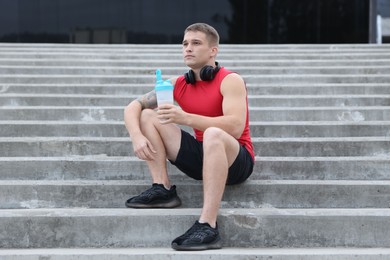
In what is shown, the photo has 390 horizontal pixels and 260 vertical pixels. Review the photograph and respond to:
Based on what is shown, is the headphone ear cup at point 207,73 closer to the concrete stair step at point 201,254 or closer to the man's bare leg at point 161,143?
the man's bare leg at point 161,143

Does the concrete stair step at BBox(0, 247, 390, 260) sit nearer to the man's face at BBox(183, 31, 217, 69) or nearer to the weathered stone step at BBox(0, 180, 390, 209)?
the weathered stone step at BBox(0, 180, 390, 209)

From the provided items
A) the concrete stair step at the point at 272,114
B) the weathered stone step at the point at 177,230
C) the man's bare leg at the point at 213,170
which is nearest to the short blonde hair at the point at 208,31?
the man's bare leg at the point at 213,170

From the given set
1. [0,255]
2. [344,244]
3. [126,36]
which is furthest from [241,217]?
[126,36]

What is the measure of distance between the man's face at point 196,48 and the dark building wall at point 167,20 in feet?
42.7

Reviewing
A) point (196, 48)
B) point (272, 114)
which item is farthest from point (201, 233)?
point (272, 114)

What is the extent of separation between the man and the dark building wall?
42.6 ft

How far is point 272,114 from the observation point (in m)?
5.33

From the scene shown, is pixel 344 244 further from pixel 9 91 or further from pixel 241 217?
pixel 9 91

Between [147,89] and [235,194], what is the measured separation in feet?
9.45

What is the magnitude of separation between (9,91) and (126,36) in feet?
34.2

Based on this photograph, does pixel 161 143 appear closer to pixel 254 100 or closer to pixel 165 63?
pixel 254 100

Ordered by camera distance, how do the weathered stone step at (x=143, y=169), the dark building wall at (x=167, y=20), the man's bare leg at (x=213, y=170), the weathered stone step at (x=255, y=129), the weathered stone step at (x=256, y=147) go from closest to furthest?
the man's bare leg at (x=213, y=170) < the weathered stone step at (x=143, y=169) < the weathered stone step at (x=256, y=147) < the weathered stone step at (x=255, y=129) < the dark building wall at (x=167, y=20)

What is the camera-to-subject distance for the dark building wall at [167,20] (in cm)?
1639

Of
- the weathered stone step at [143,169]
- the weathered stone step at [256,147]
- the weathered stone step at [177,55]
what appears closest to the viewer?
the weathered stone step at [143,169]
